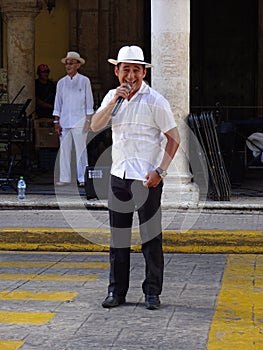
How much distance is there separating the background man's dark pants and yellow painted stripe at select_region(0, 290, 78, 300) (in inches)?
19.6

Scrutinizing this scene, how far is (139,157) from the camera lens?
7164mm

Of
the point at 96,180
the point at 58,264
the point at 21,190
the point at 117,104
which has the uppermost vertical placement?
the point at 117,104

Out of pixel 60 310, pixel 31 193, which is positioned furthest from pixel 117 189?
pixel 31 193

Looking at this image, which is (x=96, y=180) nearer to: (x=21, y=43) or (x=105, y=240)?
(x=105, y=240)

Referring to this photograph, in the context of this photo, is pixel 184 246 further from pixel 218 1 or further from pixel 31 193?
pixel 218 1

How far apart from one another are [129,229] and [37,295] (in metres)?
0.97

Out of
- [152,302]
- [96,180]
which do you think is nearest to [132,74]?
[152,302]

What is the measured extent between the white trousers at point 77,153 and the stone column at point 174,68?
1.82 metres

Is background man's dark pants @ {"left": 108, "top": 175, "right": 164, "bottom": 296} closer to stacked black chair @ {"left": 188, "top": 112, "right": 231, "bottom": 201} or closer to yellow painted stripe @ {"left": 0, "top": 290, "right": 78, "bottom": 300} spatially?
yellow painted stripe @ {"left": 0, "top": 290, "right": 78, "bottom": 300}

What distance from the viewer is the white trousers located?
13.2m

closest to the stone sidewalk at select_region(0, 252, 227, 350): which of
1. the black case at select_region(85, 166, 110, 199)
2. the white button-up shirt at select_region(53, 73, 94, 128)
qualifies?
the black case at select_region(85, 166, 110, 199)

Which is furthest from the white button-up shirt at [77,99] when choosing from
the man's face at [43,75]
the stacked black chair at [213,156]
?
the man's face at [43,75]

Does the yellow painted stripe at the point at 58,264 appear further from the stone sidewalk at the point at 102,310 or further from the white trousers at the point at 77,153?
the white trousers at the point at 77,153

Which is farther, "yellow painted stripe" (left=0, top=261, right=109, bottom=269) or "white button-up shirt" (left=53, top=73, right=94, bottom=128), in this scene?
"white button-up shirt" (left=53, top=73, right=94, bottom=128)
